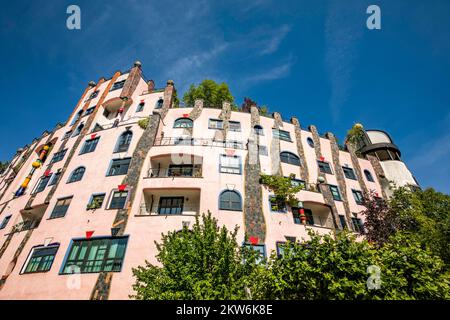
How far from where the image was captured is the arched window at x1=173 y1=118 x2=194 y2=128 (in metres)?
23.4

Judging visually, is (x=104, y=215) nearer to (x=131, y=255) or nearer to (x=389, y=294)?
(x=131, y=255)

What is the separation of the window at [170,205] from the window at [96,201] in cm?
439

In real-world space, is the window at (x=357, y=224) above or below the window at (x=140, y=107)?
below

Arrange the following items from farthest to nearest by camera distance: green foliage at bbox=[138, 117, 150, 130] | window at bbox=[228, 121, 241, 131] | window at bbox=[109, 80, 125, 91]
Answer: window at bbox=[109, 80, 125, 91] → window at bbox=[228, 121, 241, 131] → green foliage at bbox=[138, 117, 150, 130]

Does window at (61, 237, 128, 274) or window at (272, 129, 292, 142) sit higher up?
window at (272, 129, 292, 142)

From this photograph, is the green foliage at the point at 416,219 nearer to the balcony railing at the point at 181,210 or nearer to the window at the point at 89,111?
the balcony railing at the point at 181,210

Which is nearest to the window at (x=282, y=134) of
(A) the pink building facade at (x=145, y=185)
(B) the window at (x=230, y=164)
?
(A) the pink building facade at (x=145, y=185)

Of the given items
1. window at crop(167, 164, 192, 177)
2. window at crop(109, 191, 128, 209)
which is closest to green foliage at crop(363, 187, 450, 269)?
window at crop(167, 164, 192, 177)

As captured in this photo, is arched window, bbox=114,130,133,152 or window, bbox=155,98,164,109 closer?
arched window, bbox=114,130,133,152

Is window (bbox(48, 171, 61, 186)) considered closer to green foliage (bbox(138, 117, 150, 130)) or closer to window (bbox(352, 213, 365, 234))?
green foliage (bbox(138, 117, 150, 130))

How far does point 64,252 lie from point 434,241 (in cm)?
2501

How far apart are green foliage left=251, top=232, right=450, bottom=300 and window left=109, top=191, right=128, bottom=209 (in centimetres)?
1236

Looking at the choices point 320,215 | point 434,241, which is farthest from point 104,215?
point 434,241

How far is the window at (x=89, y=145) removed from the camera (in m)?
22.7
